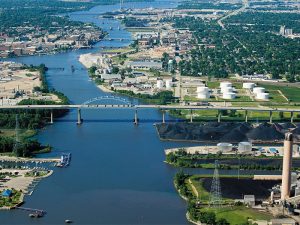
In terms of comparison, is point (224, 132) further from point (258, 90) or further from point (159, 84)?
point (159, 84)

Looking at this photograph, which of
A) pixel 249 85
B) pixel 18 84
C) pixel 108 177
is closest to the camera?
pixel 108 177

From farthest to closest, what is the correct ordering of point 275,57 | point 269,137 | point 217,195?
1. point 275,57
2. point 269,137
3. point 217,195

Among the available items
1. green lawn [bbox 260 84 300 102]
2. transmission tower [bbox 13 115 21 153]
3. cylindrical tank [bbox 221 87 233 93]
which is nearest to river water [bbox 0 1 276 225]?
transmission tower [bbox 13 115 21 153]

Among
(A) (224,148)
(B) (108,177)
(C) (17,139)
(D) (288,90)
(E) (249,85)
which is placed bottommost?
(B) (108,177)

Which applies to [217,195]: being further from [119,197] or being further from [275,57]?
[275,57]

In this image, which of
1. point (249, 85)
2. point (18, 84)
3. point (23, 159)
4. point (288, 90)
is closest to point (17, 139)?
point (23, 159)

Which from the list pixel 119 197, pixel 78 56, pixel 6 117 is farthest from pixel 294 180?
pixel 78 56

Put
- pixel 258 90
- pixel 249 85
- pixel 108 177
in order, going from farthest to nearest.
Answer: pixel 249 85 < pixel 258 90 < pixel 108 177
